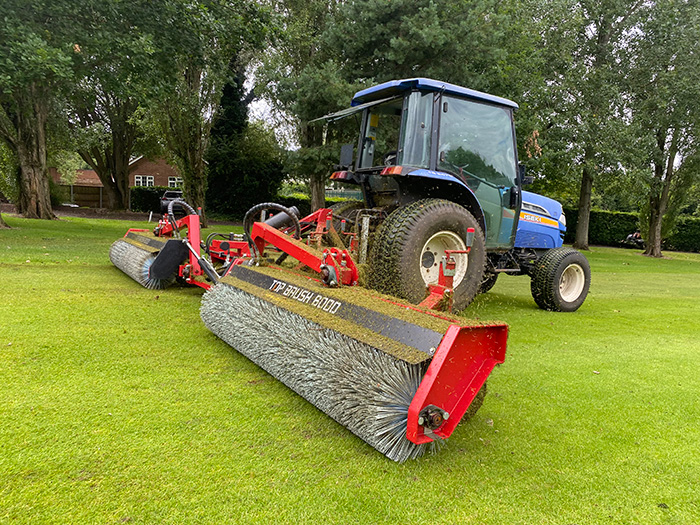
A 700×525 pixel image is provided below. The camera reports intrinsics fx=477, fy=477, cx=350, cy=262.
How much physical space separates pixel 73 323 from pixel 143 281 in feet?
5.80

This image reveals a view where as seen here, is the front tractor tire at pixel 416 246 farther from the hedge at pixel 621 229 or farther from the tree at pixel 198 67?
the hedge at pixel 621 229

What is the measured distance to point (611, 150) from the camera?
15406 mm

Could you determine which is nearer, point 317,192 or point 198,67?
point 198,67

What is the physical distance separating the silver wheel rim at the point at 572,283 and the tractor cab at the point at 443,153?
1.37m

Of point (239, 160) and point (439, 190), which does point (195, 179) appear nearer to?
point (239, 160)

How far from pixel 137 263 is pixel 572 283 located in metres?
5.62

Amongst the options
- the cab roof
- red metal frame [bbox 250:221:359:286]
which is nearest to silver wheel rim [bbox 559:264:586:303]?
the cab roof

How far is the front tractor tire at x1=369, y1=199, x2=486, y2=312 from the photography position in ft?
12.9

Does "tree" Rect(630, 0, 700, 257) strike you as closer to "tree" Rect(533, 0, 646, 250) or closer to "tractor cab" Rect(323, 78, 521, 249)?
"tree" Rect(533, 0, 646, 250)

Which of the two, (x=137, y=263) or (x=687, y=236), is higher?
(x=687, y=236)

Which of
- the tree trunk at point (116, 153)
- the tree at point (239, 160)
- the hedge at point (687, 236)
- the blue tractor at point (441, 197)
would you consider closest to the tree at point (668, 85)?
the hedge at point (687, 236)

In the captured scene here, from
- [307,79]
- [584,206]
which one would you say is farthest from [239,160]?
[584,206]

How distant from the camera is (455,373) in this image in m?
2.14

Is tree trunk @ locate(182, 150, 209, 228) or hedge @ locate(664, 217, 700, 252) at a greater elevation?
tree trunk @ locate(182, 150, 209, 228)
